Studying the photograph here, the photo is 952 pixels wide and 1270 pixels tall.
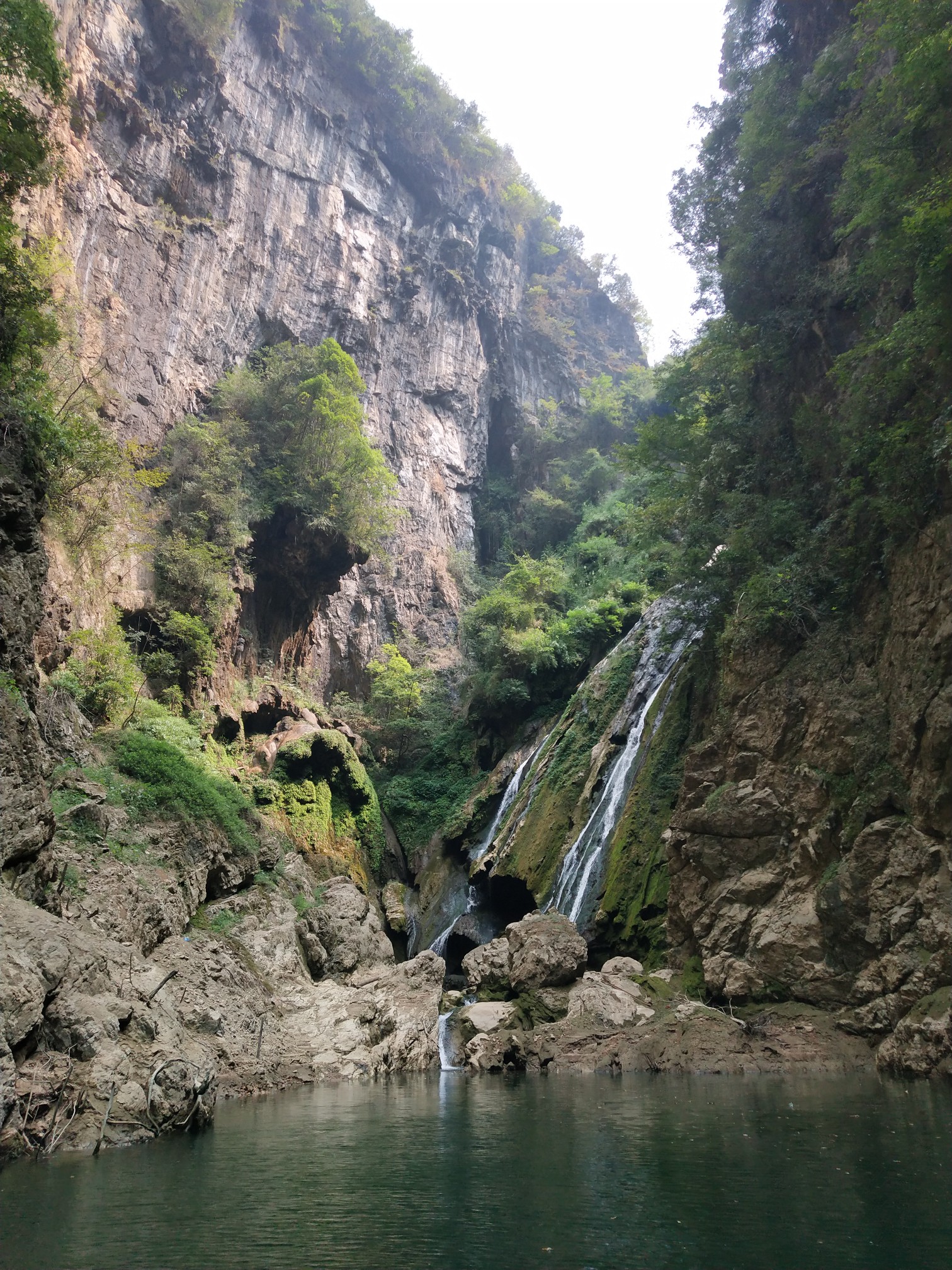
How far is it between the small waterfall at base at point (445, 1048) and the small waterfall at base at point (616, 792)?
146 inches

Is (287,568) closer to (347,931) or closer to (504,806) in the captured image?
(504,806)

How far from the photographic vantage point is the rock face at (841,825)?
1096 centimetres

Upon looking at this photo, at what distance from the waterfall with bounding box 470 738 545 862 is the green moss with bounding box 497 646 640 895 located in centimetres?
123

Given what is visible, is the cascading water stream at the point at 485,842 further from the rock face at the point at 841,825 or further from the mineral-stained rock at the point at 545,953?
the rock face at the point at 841,825

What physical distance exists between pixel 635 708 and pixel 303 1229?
1745 centimetres

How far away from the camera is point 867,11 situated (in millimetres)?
13781

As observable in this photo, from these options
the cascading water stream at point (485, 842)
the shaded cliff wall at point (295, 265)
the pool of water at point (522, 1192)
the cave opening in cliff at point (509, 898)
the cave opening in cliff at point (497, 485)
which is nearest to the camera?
the pool of water at point (522, 1192)

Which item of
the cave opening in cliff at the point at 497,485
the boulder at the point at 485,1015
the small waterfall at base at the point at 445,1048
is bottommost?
the small waterfall at base at the point at 445,1048

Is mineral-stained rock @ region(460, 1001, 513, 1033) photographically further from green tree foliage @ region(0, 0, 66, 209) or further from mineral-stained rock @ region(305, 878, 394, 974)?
green tree foliage @ region(0, 0, 66, 209)

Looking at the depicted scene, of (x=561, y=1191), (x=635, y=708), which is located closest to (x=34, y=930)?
(x=561, y=1191)

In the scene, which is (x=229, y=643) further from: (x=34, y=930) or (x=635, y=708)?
(x=34, y=930)

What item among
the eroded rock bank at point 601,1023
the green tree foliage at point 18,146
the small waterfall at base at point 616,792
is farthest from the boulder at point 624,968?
the green tree foliage at point 18,146

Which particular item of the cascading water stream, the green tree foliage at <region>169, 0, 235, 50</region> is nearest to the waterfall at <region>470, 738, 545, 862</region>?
the cascading water stream

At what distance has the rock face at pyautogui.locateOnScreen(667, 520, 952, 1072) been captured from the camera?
11.0 m
